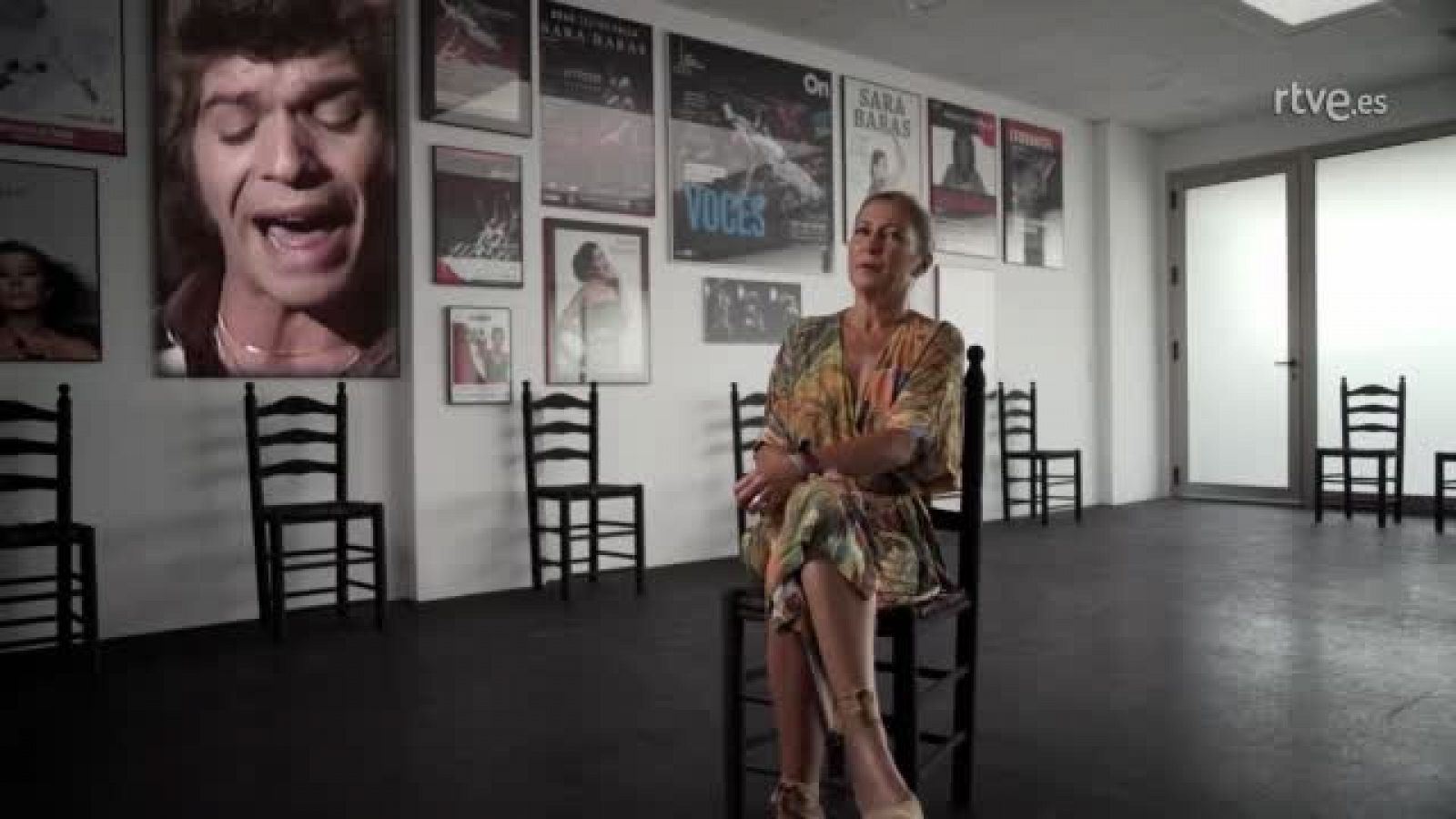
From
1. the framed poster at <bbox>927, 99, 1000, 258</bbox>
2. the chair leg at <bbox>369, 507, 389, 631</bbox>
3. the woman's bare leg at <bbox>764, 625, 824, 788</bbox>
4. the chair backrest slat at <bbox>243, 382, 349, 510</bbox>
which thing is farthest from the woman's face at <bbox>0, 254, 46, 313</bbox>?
the framed poster at <bbox>927, 99, 1000, 258</bbox>

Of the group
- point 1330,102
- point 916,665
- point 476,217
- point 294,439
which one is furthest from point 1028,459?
point 916,665

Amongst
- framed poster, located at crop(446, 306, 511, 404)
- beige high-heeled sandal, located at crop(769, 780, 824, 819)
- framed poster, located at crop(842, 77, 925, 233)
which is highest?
framed poster, located at crop(842, 77, 925, 233)

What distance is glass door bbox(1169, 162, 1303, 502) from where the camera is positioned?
8.27 metres

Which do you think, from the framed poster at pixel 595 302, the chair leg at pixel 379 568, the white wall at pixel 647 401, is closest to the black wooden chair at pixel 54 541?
the chair leg at pixel 379 568

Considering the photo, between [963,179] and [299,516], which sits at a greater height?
[963,179]

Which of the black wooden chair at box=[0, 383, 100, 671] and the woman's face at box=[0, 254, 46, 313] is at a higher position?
the woman's face at box=[0, 254, 46, 313]

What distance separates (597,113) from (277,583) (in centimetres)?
277

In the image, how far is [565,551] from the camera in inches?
189

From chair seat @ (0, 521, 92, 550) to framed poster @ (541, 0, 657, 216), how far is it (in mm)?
2534

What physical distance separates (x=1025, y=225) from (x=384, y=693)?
6.07 meters

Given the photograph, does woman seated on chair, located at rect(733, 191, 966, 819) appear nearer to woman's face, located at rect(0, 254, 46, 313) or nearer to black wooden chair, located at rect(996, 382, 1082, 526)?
woman's face, located at rect(0, 254, 46, 313)

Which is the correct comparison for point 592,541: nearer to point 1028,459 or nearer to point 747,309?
point 747,309

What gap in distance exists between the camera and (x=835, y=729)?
1.93m

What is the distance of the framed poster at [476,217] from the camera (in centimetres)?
494
